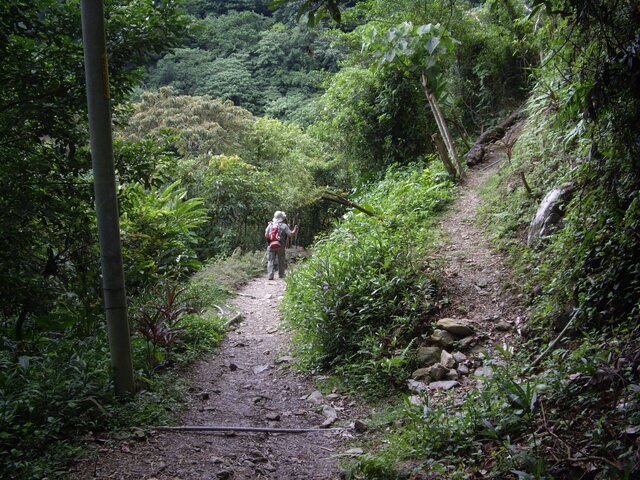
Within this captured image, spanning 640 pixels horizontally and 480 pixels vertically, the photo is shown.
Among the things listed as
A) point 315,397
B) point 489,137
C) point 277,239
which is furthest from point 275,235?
point 315,397

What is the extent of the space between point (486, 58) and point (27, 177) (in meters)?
12.2

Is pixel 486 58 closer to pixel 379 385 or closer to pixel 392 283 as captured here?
pixel 392 283

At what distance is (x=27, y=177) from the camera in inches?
203

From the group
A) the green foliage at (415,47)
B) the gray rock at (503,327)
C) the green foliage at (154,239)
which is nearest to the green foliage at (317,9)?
the gray rock at (503,327)

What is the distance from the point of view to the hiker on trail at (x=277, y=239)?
→ 11914 millimetres

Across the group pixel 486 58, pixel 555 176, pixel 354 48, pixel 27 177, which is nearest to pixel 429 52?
pixel 486 58

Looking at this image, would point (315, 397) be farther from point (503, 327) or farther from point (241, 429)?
point (503, 327)

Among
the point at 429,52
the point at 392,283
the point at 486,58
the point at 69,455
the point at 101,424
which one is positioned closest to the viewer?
the point at 69,455

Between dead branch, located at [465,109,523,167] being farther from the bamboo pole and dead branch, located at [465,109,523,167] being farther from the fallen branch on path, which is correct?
the bamboo pole

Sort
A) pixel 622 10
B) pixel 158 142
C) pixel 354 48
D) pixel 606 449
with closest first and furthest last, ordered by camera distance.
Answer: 1. pixel 606 449
2. pixel 622 10
3. pixel 158 142
4. pixel 354 48

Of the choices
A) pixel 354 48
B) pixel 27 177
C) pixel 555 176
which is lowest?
pixel 555 176

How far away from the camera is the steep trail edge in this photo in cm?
352

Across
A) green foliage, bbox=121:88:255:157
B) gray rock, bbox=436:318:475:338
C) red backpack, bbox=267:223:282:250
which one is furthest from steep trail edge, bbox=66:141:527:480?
green foliage, bbox=121:88:255:157

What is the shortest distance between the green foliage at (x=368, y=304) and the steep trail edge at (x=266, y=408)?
1.23ft
